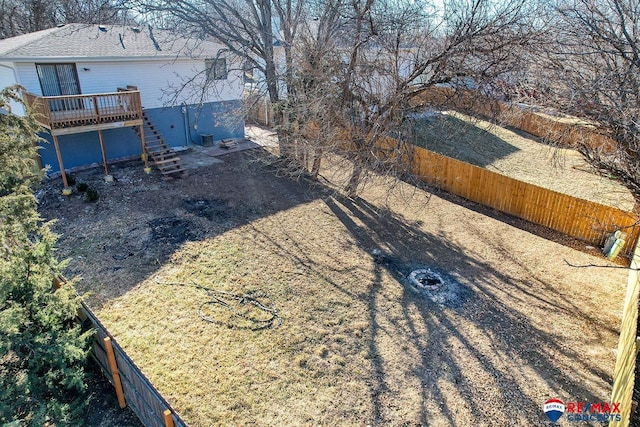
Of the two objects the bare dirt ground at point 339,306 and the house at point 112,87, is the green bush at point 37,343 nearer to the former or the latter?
the bare dirt ground at point 339,306

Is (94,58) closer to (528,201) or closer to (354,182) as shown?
(354,182)

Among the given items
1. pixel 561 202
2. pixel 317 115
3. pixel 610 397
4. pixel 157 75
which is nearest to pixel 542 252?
pixel 561 202

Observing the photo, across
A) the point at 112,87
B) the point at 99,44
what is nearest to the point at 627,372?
the point at 112,87

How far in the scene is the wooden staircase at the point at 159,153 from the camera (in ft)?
51.0

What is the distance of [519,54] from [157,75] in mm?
14257

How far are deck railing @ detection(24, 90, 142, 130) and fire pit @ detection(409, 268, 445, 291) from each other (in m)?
11.9

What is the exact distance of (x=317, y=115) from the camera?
1286cm

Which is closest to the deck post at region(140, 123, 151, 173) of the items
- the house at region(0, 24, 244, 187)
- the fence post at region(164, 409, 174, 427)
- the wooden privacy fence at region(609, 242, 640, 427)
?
the house at region(0, 24, 244, 187)

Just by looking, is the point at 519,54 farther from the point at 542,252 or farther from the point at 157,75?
the point at 157,75

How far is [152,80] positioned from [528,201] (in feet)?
51.9

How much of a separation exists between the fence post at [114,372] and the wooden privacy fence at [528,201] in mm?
11574

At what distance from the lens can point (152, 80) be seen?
1708 centimetres

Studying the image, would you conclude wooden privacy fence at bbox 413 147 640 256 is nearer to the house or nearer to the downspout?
the house

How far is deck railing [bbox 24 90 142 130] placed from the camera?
13.1 meters
